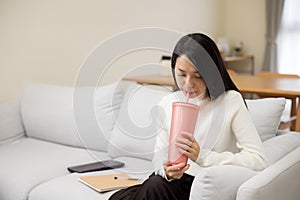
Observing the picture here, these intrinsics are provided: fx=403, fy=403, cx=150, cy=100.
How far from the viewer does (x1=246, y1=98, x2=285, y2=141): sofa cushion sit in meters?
1.96

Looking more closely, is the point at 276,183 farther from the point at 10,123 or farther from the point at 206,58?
the point at 10,123

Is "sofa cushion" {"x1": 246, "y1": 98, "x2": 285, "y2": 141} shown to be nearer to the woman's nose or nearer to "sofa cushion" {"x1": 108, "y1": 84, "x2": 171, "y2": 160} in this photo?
"sofa cushion" {"x1": 108, "y1": 84, "x2": 171, "y2": 160}

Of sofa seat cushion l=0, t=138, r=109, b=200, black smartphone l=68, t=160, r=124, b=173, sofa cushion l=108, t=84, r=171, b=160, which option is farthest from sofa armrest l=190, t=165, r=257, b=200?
sofa seat cushion l=0, t=138, r=109, b=200

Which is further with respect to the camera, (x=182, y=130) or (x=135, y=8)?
(x=135, y=8)

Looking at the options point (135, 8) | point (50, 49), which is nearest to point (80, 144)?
point (50, 49)

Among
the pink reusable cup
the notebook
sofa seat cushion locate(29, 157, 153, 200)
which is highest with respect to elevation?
the pink reusable cup

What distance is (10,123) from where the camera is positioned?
2.64 m

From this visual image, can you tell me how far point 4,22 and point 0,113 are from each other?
794 millimetres

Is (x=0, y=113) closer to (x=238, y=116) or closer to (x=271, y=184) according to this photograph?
(x=238, y=116)

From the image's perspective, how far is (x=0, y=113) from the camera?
102 inches

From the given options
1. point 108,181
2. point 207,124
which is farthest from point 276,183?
point 108,181

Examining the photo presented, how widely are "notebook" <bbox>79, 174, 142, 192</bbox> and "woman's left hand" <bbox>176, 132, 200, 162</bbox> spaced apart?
0.55 m

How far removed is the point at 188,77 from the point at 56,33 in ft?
7.37

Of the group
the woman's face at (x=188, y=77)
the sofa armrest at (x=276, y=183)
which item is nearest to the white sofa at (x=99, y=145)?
the sofa armrest at (x=276, y=183)
